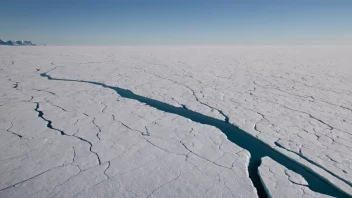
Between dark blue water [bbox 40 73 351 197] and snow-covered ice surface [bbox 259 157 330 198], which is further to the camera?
dark blue water [bbox 40 73 351 197]

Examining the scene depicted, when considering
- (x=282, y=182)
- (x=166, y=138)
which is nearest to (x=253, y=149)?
(x=282, y=182)

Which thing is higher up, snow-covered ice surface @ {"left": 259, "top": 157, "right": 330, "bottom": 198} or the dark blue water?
snow-covered ice surface @ {"left": 259, "top": 157, "right": 330, "bottom": 198}

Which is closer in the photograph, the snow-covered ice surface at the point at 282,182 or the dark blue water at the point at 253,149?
the snow-covered ice surface at the point at 282,182

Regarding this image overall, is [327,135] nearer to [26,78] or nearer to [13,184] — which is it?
[13,184]

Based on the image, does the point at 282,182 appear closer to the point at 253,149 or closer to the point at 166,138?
Answer: the point at 253,149

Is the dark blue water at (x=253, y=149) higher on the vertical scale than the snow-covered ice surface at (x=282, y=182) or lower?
lower
